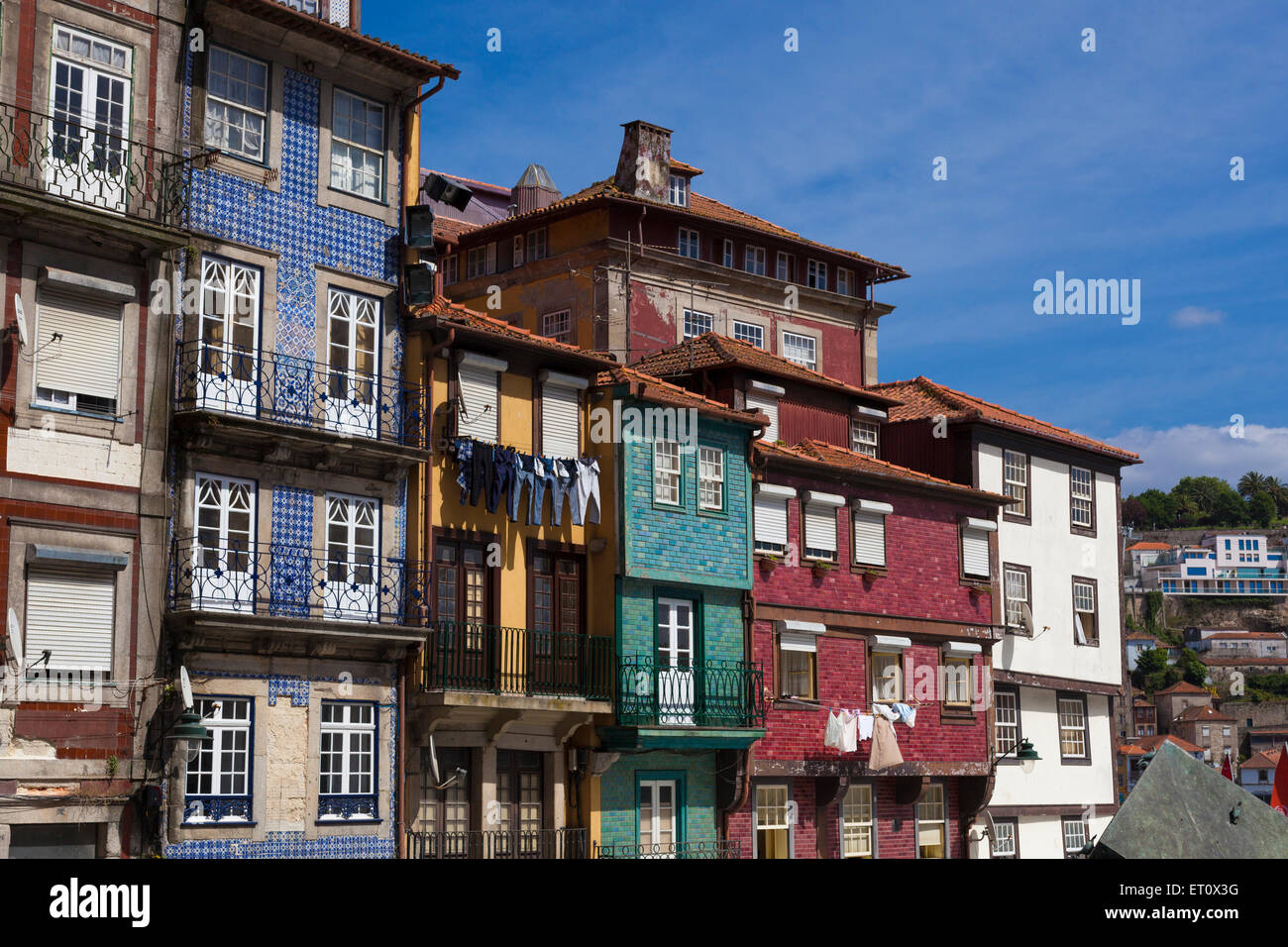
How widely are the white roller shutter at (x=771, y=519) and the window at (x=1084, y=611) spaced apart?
1381cm

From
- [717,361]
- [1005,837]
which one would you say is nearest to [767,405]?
[717,361]

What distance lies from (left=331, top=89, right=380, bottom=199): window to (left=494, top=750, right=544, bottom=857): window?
36.3 feet

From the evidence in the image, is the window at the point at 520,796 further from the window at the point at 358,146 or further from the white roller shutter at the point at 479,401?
the window at the point at 358,146

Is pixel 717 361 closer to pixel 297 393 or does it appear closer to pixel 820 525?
pixel 820 525

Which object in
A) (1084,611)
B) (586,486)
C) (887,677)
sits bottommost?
(887,677)

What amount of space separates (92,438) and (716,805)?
16.3 m

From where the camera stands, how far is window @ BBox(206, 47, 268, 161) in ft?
94.4

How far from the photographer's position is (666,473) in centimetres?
3600

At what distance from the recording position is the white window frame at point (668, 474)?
3572 centimetres

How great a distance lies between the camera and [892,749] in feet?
130

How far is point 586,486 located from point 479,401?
297cm

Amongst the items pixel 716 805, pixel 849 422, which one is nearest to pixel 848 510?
pixel 849 422

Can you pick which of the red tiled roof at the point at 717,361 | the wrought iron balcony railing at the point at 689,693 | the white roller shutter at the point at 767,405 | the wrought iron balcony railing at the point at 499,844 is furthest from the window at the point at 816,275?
the wrought iron balcony railing at the point at 499,844

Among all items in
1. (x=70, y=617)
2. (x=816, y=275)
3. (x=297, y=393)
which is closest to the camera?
(x=70, y=617)
